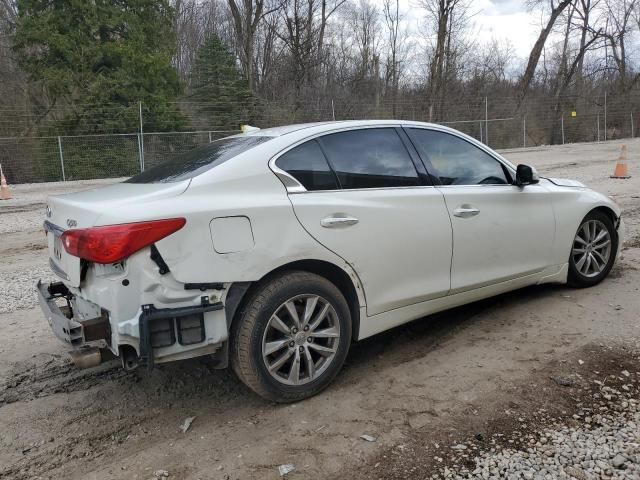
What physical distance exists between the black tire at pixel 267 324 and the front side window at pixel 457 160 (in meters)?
1.32

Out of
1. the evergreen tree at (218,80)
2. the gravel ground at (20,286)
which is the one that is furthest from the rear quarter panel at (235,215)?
the evergreen tree at (218,80)

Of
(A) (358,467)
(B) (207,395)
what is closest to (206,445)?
(B) (207,395)

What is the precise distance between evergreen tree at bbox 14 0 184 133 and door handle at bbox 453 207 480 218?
18.5 m

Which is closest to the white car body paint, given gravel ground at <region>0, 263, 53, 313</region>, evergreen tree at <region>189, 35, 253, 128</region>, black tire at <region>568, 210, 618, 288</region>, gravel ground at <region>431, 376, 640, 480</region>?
black tire at <region>568, 210, 618, 288</region>

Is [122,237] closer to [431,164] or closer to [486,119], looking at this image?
[431,164]

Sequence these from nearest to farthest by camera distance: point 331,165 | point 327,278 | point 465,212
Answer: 1. point 327,278
2. point 331,165
3. point 465,212

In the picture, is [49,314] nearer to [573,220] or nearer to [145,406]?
[145,406]

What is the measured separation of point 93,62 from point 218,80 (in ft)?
24.9

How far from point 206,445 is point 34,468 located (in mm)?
861

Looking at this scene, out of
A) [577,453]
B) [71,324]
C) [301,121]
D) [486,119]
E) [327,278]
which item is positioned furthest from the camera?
[486,119]

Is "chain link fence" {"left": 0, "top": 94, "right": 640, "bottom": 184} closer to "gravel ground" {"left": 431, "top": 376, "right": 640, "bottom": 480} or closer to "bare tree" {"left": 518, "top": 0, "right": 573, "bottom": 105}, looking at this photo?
"bare tree" {"left": 518, "top": 0, "right": 573, "bottom": 105}

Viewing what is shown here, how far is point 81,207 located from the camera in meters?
2.93

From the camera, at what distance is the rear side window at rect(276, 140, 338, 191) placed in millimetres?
3201

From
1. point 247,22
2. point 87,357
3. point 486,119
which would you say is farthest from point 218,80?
point 87,357
